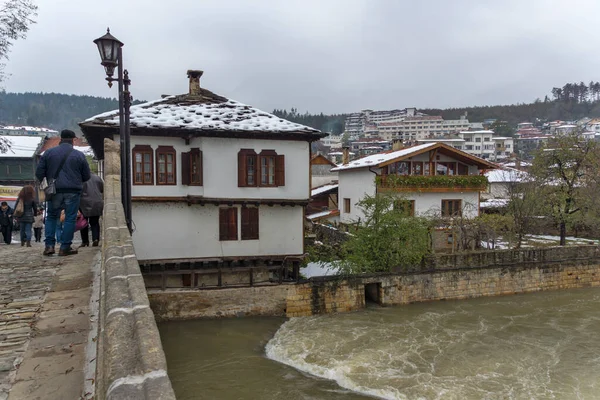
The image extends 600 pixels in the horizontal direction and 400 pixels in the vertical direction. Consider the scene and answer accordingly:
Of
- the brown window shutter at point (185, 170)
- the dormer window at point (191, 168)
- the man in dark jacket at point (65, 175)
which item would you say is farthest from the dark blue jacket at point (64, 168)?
the brown window shutter at point (185, 170)

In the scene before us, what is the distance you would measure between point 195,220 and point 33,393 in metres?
15.0

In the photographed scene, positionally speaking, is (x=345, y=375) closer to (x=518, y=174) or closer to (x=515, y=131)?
(x=518, y=174)

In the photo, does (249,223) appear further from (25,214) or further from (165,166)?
(25,214)

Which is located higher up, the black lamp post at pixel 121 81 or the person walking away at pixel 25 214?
the black lamp post at pixel 121 81

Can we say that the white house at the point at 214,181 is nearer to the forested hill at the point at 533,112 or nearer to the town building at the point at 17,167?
the town building at the point at 17,167

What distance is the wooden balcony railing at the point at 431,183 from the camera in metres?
27.0

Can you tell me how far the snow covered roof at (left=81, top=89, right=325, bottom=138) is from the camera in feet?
55.1

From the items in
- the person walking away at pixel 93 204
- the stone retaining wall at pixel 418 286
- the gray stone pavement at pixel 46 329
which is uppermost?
the person walking away at pixel 93 204

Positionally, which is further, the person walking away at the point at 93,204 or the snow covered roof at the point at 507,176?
the snow covered roof at the point at 507,176

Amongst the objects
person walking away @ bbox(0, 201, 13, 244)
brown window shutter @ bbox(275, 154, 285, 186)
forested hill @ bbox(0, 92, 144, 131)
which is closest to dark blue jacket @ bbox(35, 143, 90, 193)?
person walking away @ bbox(0, 201, 13, 244)

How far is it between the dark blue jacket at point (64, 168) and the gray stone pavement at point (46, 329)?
1.22 m

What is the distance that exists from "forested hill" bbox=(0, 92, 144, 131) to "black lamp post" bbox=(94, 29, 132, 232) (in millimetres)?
162385

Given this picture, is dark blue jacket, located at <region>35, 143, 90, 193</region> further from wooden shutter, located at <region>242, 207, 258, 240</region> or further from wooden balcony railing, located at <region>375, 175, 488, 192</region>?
wooden balcony railing, located at <region>375, 175, 488, 192</region>

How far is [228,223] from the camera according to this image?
59.4ft
